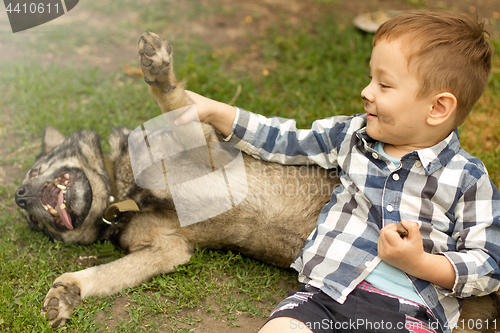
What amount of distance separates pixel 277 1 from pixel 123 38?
308cm

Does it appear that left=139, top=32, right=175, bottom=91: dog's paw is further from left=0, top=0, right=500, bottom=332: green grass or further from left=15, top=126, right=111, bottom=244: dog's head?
left=0, top=0, right=500, bottom=332: green grass

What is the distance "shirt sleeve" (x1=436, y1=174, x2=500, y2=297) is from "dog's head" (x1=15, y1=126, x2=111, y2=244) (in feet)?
8.37

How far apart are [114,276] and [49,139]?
149 cm

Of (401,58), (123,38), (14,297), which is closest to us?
(401,58)

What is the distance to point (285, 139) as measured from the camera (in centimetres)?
274

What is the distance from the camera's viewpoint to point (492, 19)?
269 inches

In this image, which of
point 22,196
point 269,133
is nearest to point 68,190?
point 22,196

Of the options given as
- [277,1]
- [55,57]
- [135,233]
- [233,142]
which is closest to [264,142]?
[233,142]

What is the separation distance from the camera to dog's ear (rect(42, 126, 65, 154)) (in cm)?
335

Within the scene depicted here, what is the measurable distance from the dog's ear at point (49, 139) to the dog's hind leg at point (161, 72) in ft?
4.37

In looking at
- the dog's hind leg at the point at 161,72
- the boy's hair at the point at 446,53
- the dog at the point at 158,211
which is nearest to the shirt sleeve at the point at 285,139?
the dog at the point at 158,211

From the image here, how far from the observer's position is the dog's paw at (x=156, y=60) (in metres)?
2.47

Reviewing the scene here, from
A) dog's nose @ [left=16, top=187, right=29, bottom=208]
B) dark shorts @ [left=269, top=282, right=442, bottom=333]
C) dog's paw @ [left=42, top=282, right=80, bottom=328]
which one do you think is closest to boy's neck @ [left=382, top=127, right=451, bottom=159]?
dark shorts @ [left=269, top=282, right=442, bottom=333]

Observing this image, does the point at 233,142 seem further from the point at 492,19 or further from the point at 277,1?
the point at 492,19
